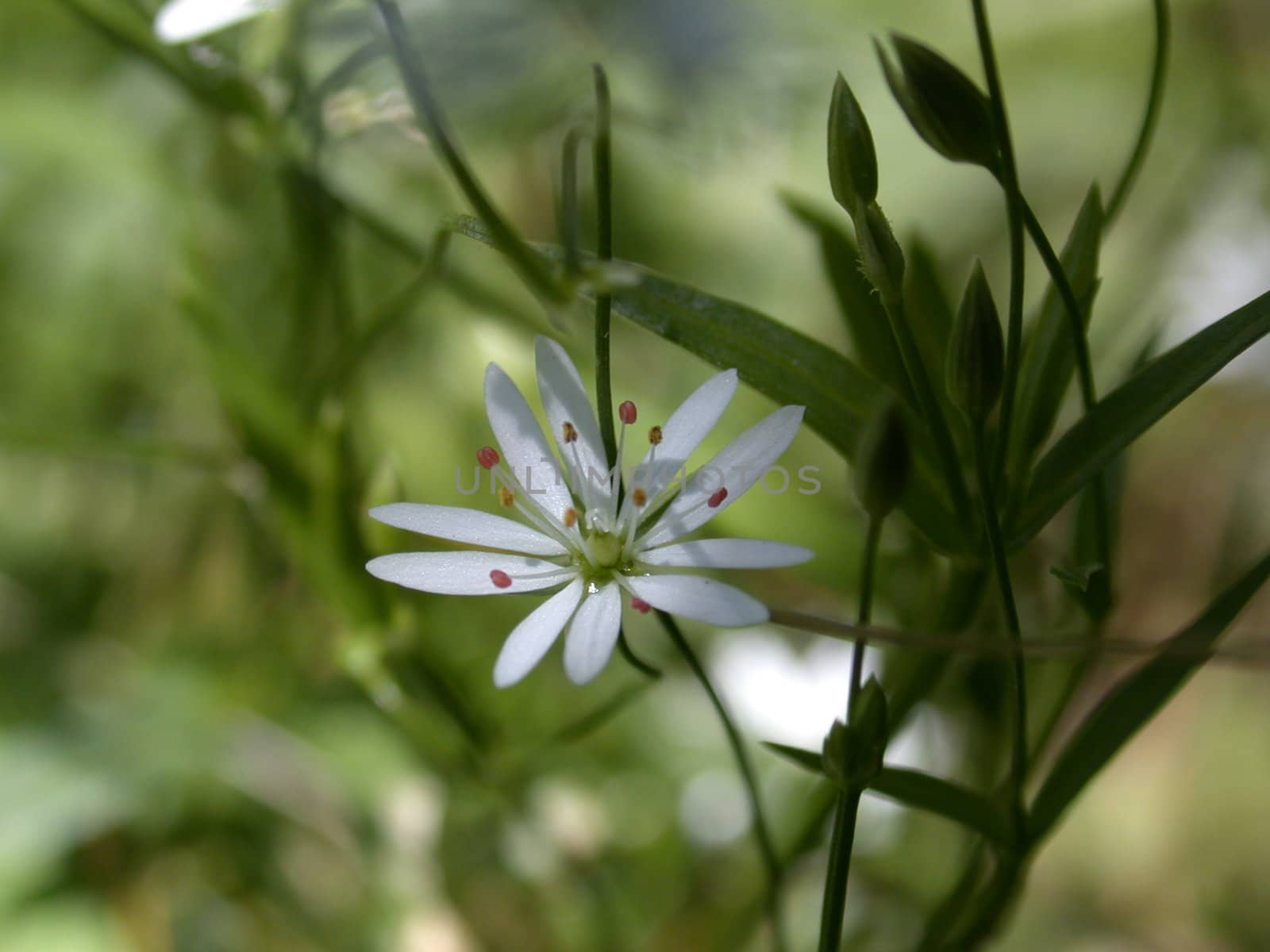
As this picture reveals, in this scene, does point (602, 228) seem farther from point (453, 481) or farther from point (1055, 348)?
point (453, 481)

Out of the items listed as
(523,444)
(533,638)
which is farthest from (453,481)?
(533,638)

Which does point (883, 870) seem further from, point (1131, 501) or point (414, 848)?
point (1131, 501)

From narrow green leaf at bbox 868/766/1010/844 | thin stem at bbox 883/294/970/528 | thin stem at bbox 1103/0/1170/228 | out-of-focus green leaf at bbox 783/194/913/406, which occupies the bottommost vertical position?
narrow green leaf at bbox 868/766/1010/844

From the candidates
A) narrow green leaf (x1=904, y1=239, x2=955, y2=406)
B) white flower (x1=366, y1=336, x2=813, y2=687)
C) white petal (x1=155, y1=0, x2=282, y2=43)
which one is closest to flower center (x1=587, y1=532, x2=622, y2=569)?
white flower (x1=366, y1=336, x2=813, y2=687)

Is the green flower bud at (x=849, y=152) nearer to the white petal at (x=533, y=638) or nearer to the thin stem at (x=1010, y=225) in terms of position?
the thin stem at (x=1010, y=225)

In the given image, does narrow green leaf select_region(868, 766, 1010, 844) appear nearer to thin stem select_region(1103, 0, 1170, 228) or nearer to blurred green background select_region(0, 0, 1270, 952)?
blurred green background select_region(0, 0, 1270, 952)

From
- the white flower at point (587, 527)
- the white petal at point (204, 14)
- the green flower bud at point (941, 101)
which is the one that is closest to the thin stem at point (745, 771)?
the white flower at point (587, 527)

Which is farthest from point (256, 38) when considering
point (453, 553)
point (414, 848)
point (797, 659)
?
point (797, 659)
